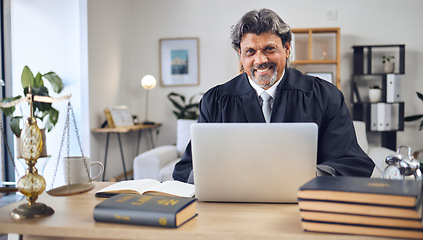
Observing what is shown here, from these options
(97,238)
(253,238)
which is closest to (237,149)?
(253,238)

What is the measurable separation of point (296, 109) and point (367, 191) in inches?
38.4

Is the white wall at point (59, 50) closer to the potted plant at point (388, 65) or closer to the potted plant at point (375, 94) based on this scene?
the potted plant at point (375, 94)

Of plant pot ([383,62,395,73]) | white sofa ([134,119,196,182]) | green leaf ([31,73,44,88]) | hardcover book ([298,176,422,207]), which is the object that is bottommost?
white sofa ([134,119,196,182])

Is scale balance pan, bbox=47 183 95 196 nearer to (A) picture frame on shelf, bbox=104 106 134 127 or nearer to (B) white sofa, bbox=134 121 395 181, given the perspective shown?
(B) white sofa, bbox=134 121 395 181

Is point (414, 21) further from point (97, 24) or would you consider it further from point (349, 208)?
point (349, 208)

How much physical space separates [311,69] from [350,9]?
2.80 feet

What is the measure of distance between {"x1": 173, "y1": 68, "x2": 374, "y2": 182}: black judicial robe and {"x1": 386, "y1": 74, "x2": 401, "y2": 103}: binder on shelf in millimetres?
3242

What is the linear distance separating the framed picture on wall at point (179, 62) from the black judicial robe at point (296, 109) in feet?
11.7

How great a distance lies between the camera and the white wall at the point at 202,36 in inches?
197

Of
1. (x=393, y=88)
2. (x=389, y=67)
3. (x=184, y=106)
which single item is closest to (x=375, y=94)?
(x=393, y=88)

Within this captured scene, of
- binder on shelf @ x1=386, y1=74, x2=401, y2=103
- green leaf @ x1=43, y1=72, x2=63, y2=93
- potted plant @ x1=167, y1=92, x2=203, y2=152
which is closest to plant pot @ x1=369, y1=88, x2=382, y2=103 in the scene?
binder on shelf @ x1=386, y1=74, x2=401, y2=103

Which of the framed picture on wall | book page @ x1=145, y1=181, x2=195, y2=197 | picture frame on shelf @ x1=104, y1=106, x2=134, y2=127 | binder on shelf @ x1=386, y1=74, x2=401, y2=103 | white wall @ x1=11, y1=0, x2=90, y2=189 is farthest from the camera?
the framed picture on wall

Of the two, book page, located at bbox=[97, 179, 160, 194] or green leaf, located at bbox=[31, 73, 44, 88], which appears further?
green leaf, located at bbox=[31, 73, 44, 88]

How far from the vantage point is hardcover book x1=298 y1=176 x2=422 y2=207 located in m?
0.92
